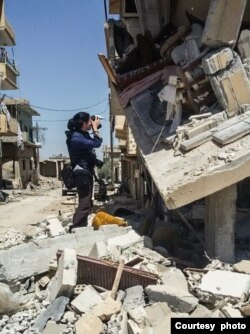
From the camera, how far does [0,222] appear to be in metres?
12.7

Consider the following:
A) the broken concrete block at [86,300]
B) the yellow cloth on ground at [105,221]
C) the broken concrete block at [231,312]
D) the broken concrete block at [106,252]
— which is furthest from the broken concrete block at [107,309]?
the yellow cloth on ground at [105,221]

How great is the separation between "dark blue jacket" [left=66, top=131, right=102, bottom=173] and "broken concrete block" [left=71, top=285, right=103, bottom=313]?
2684 millimetres

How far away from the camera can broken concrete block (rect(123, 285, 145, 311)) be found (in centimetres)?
412

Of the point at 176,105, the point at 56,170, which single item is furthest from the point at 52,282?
the point at 56,170

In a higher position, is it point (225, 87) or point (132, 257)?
point (225, 87)

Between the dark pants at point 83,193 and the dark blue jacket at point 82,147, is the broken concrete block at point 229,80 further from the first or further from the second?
the dark pants at point 83,193

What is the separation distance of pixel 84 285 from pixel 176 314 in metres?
1.26

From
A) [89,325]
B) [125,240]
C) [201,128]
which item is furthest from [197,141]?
[89,325]

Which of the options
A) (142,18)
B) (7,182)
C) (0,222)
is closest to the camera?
(142,18)

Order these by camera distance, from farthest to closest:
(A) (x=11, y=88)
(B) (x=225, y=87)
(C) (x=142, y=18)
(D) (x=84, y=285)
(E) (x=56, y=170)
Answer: (E) (x=56, y=170)
(A) (x=11, y=88)
(C) (x=142, y=18)
(B) (x=225, y=87)
(D) (x=84, y=285)

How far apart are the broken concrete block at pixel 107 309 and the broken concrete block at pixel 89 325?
0.30 feet

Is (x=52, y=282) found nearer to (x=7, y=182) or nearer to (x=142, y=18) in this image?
(x=142, y=18)

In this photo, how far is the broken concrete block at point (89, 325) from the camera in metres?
3.71

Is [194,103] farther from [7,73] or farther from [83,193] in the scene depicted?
[7,73]
